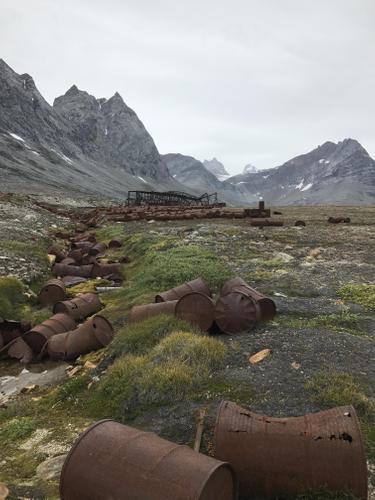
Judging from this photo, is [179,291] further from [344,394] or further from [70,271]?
[70,271]

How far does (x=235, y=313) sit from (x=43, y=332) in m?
4.15

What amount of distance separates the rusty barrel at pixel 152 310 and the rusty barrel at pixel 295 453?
4.26 metres

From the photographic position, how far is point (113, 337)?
30.4 feet

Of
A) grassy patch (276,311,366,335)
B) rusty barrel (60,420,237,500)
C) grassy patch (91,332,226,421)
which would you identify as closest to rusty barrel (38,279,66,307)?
grassy patch (91,332,226,421)

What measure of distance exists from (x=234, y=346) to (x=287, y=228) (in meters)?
15.9

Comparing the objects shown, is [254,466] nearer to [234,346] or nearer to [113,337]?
[234,346]

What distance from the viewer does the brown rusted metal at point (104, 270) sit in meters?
15.6

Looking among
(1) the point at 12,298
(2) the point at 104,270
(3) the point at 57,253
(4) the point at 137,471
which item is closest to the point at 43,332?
(1) the point at 12,298

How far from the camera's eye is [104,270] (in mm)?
15641

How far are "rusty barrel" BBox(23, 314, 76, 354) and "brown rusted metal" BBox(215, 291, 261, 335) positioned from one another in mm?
3804

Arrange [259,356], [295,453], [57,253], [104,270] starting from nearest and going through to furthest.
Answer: [295,453] → [259,356] → [104,270] → [57,253]

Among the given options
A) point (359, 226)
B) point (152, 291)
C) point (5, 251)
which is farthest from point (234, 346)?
point (359, 226)

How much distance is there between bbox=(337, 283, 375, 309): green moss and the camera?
10038 mm

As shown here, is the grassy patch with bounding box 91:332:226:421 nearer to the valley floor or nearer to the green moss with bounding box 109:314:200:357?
the valley floor
